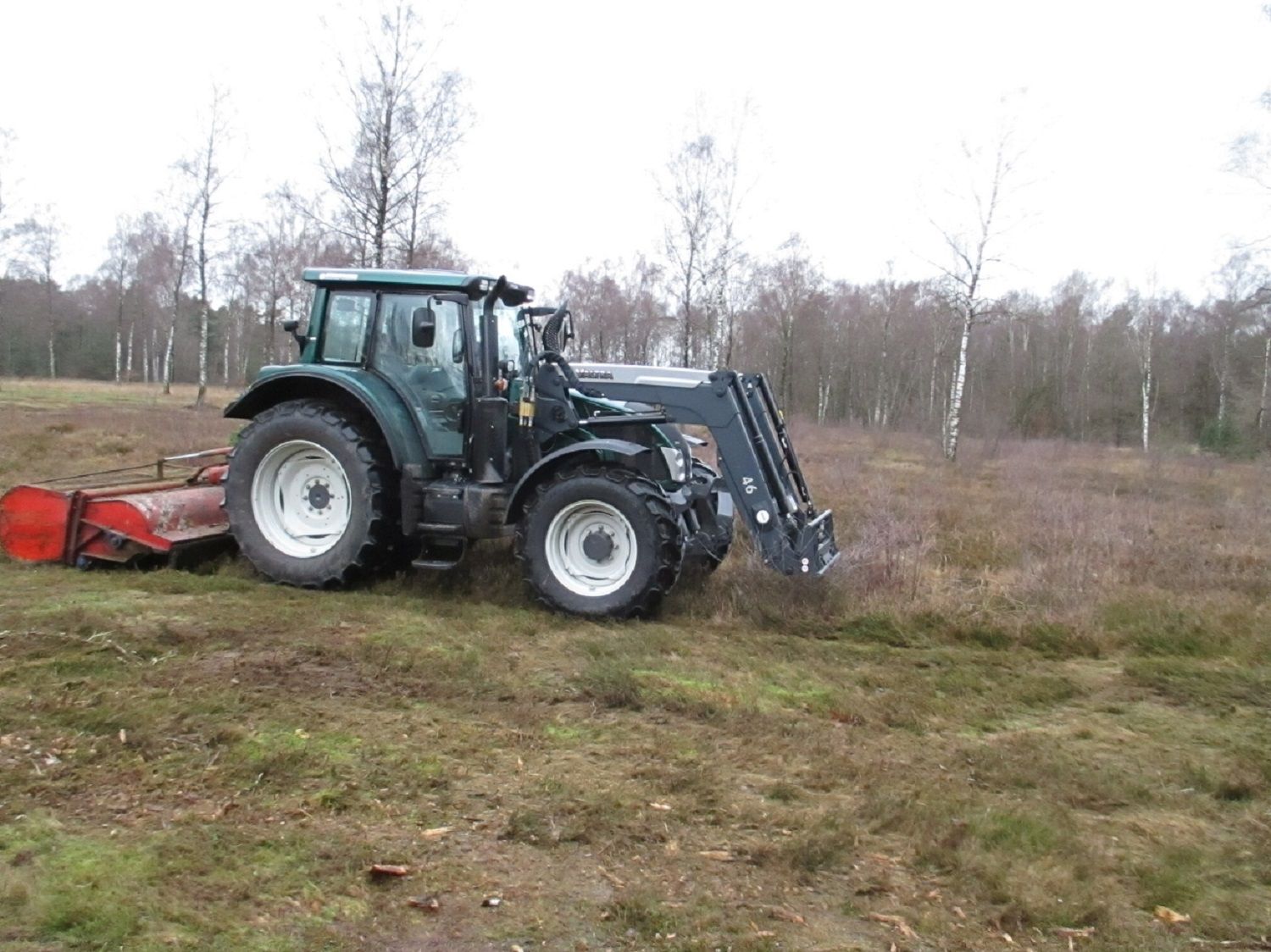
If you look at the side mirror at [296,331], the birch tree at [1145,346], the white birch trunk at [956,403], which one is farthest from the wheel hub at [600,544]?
the birch tree at [1145,346]

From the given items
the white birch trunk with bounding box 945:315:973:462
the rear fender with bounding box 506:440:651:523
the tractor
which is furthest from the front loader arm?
the white birch trunk with bounding box 945:315:973:462

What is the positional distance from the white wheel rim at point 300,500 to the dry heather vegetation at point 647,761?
0.60 meters

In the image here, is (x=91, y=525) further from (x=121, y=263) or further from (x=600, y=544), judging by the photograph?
(x=121, y=263)

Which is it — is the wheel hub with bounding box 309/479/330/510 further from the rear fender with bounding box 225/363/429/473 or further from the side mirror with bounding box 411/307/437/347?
the side mirror with bounding box 411/307/437/347

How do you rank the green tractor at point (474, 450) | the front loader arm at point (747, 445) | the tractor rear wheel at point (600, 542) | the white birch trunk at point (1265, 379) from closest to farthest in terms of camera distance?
the tractor rear wheel at point (600, 542)
the green tractor at point (474, 450)
the front loader arm at point (747, 445)
the white birch trunk at point (1265, 379)

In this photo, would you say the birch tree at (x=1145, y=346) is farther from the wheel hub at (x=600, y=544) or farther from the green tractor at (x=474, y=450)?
the wheel hub at (x=600, y=544)

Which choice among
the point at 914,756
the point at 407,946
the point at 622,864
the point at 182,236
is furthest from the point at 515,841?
the point at 182,236

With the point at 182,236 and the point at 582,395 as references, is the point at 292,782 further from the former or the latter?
the point at 182,236

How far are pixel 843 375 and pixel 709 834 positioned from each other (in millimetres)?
48337

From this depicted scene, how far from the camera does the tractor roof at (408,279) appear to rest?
6.88m

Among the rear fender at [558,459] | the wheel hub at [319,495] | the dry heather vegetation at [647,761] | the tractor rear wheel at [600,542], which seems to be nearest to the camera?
the dry heather vegetation at [647,761]

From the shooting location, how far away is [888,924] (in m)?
3.02

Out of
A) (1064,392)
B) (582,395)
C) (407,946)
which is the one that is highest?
(1064,392)

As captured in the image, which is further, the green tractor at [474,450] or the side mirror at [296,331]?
the side mirror at [296,331]
